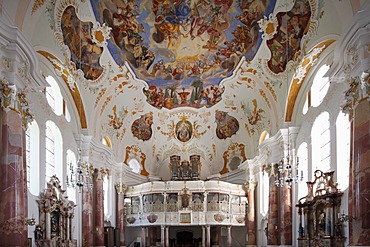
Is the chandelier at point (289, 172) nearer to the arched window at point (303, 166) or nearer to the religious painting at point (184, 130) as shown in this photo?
the arched window at point (303, 166)

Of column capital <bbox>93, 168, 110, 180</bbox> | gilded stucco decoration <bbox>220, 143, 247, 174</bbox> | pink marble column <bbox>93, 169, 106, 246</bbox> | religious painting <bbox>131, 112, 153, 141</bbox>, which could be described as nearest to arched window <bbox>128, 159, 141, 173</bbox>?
religious painting <bbox>131, 112, 153, 141</bbox>

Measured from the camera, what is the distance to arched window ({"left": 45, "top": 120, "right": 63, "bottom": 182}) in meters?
22.4

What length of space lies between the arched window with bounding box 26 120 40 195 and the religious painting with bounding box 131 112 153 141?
12851mm

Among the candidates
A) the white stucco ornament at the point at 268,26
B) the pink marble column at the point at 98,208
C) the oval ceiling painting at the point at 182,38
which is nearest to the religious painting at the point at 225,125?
the oval ceiling painting at the point at 182,38

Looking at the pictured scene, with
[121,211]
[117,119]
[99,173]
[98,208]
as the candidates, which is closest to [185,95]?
[117,119]

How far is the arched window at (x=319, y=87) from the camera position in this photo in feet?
72.4

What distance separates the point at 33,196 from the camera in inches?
768

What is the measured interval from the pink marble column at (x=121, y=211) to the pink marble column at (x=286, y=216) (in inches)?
422

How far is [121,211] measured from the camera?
1261 inches

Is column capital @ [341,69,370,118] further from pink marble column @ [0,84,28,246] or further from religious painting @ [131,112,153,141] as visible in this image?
religious painting @ [131,112,153,141]

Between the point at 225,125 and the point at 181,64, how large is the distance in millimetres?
7046

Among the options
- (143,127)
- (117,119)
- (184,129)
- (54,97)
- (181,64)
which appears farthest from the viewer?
(184,129)

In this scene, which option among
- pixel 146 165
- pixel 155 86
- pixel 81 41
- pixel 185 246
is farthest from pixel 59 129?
pixel 185 246

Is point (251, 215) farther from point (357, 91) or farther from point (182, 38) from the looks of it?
point (357, 91)
